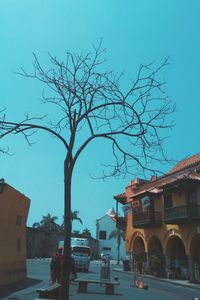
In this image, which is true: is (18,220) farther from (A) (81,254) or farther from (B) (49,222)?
(B) (49,222)

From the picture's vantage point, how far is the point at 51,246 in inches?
3027

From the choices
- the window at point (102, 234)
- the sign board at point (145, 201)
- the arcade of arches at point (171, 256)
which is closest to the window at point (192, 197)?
the arcade of arches at point (171, 256)

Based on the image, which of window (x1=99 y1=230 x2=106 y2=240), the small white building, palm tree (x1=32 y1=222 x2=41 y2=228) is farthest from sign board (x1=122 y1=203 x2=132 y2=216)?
window (x1=99 y1=230 x2=106 y2=240)

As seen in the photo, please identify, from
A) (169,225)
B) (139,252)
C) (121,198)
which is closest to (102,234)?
(121,198)

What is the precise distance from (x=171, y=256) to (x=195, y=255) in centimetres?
362

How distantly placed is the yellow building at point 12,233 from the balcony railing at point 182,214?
13.7m

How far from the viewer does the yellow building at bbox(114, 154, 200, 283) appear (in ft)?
106

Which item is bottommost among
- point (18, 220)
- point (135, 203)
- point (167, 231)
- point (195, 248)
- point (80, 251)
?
point (18, 220)

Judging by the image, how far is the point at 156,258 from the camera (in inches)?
1478

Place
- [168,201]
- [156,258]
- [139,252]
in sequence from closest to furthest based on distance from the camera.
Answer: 1. [168,201]
2. [156,258]
3. [139,252]

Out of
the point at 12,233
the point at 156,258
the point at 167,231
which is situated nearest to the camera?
the point at 12,233

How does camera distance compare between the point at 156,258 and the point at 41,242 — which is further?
the point at 41,242

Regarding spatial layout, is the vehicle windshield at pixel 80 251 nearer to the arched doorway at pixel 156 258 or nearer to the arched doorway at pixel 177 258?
the arched doorway at pixel 156 258

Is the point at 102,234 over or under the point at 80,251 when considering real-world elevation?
over
